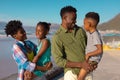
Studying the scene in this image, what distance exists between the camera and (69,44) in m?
3.83

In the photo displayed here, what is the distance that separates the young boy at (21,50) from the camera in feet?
12.7

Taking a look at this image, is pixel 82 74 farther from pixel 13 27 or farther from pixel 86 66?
pixel 13 27

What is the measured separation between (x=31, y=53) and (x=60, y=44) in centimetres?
37

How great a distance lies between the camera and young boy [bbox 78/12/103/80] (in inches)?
156

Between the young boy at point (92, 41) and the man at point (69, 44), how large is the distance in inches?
4.7

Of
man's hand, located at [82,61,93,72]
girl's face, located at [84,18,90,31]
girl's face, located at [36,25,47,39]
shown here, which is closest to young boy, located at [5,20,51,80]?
girl's face, located at [36,25,47,39]

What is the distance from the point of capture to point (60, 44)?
3.82 meters

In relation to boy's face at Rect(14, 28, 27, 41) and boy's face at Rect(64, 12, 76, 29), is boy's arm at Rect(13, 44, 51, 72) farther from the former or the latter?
boy's face at Rect(64, 12, 76, 29)

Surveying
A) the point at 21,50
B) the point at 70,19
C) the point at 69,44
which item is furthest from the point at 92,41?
the point at 21,50

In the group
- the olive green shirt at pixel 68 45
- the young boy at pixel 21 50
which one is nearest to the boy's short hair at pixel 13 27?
the young boy at pixel 21 50

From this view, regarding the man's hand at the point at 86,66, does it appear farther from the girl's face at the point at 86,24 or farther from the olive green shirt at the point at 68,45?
the girl's face at the point at 86,24

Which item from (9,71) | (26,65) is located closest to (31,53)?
(26,65)

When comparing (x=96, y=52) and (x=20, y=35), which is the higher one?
(x=20, y=35)

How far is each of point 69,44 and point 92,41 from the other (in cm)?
30
